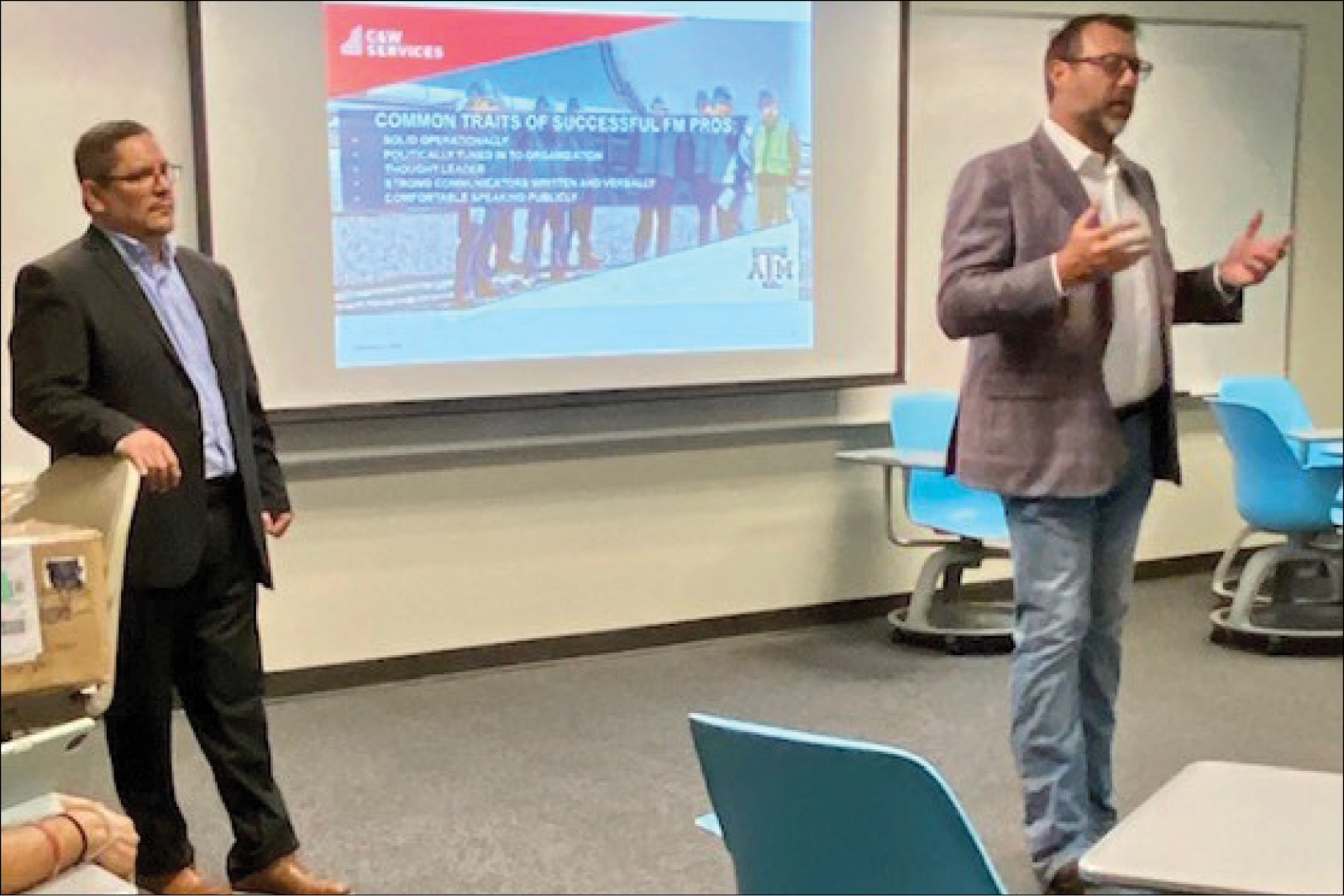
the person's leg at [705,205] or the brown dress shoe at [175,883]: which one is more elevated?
the person's leg at [705,205]

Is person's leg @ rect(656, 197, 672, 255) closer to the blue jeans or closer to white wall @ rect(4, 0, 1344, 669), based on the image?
white wall @ rect(4, 0, 1344, 669)

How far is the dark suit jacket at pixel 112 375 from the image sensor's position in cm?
274

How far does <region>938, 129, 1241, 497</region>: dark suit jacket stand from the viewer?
9.32ft

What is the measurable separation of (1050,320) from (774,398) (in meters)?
2.29

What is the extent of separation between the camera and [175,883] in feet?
9.70

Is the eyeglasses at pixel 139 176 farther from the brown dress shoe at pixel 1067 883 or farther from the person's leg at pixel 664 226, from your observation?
the person's leg at pixel 664 226

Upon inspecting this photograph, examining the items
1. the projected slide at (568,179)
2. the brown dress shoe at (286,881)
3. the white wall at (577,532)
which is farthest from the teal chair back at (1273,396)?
the brown dress shoe at (286,881)

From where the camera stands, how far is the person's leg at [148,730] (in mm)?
2869

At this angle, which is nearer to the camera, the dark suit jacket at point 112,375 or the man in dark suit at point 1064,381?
the dark suit jacket at point 112,375

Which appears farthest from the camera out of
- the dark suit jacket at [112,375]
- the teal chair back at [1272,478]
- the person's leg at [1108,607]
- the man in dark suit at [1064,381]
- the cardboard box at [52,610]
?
the teal chair back at [1272,478]

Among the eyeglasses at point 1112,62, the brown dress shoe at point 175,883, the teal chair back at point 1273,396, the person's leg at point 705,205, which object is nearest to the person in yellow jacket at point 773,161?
the person's leg at point 705,205

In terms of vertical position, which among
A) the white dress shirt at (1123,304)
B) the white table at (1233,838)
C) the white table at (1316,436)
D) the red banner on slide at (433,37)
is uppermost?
the red banner on slide at (433,37)

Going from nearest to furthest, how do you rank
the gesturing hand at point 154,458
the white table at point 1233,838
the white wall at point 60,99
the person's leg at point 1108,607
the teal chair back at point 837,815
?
the white table at point 1233,838 → the teal chair back at point 837,815 → the gesturing hand at point 154,458 → the person's leg at point 1108,607 → the white wall at point 60,99

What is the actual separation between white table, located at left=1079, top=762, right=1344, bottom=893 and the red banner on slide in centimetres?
334
